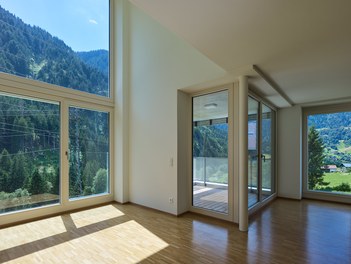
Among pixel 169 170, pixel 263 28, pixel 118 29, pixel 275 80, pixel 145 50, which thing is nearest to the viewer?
pixel 263 28

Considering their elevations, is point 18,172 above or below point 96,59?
below

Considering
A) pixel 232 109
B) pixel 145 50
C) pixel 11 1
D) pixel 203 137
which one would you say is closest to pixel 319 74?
pixel 232 109

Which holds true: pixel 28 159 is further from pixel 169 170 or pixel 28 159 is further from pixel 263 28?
pixel 263 28

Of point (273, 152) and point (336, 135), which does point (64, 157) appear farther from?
point (336, 135)

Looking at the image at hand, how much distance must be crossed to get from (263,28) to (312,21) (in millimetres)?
403

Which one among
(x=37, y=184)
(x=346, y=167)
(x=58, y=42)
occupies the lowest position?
(x=37, y=184)

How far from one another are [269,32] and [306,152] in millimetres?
4221

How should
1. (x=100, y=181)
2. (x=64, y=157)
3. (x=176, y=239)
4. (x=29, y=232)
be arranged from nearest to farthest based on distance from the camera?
(x=176, y=239), (x=29, y=232), (x=64, y=157), (x=100, y=181)

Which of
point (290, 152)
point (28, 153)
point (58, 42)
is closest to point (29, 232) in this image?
point (28, 153)

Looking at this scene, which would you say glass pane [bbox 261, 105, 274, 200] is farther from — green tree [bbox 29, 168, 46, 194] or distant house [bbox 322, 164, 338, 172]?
green tree [bbox 29, 168, 46, 194]

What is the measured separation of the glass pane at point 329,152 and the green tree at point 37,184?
6.05m

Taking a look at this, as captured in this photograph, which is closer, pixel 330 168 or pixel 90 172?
pixel 90 172

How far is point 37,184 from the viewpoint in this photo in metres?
3.72

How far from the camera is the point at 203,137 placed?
3.98 m
